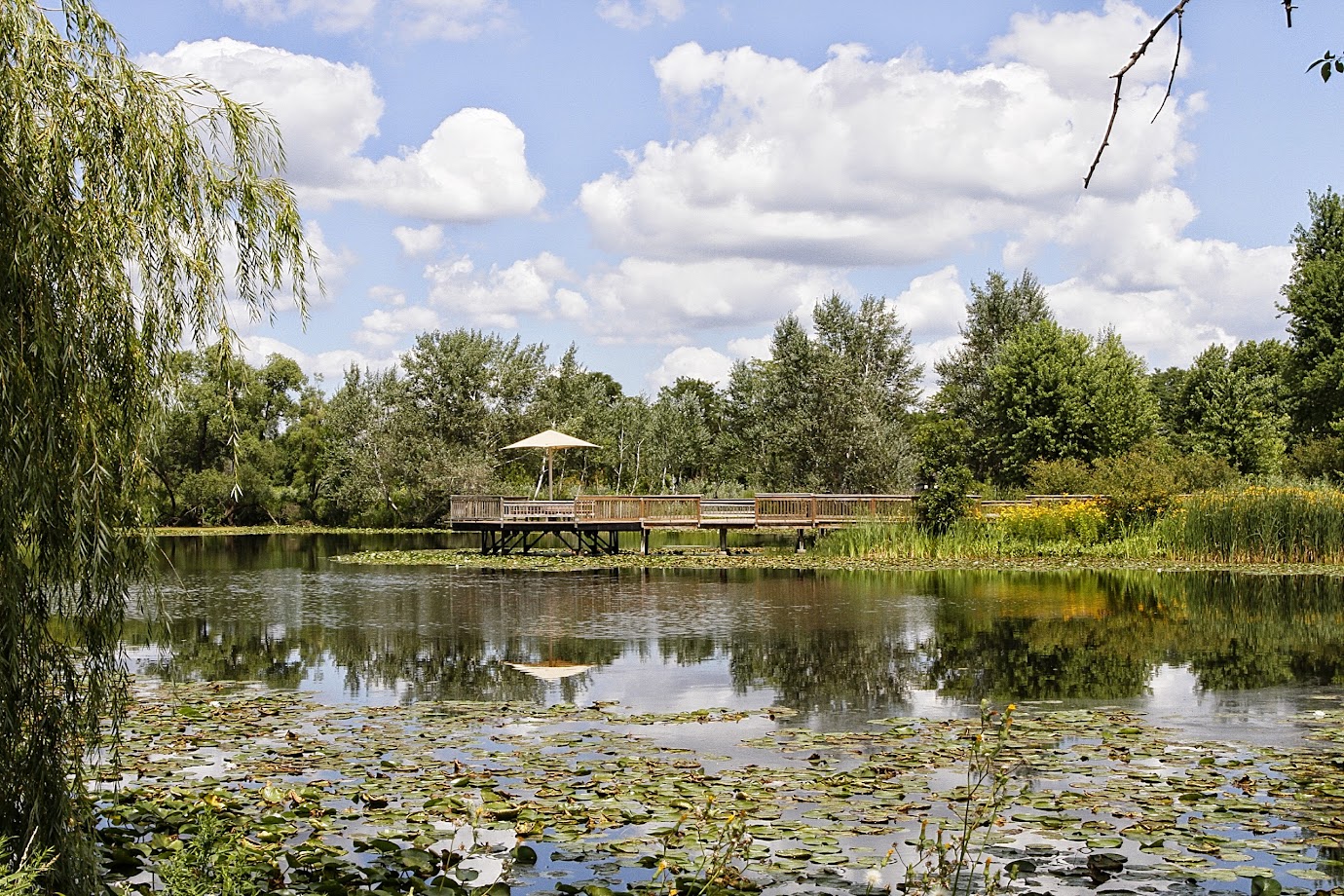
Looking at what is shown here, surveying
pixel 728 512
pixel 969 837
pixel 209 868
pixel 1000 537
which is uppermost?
pixel 728 512

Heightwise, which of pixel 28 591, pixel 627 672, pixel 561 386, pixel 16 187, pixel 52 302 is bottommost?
pixel 627 672

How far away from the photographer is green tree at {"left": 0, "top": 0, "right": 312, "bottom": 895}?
473 centimetres

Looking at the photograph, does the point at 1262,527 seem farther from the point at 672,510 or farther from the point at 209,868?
the point at 209,868

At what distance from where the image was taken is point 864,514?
32625 mm

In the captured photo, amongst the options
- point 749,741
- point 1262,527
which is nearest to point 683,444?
point 1262,527

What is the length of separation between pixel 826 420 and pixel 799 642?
30594mm

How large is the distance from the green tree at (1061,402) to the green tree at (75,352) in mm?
38395

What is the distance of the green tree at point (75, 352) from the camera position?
15.5ft

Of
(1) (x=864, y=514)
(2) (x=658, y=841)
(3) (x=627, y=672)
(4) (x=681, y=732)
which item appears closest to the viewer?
(2) (x=658, y=841)

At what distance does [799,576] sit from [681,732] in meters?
16.4

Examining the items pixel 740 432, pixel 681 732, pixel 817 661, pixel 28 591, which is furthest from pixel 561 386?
→ pixel 28 591

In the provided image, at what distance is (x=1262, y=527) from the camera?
82.5 ft

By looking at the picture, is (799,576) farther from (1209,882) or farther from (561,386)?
(561,386)

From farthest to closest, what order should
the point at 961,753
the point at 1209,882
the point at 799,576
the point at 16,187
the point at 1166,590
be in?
the point at 799,576 < the point at 1166,590 < the point at 961,753 < the point at 1209,882 < the point at 16,187
